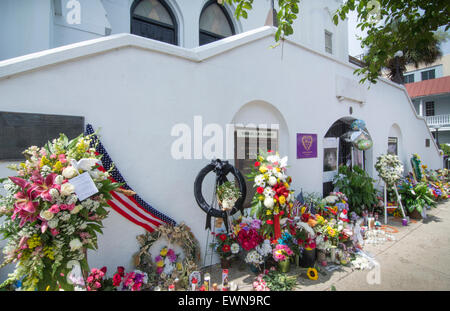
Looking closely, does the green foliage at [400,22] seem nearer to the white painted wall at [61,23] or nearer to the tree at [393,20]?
the tree at [393,20]

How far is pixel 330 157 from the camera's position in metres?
6.64

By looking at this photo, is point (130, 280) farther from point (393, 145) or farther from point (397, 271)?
point (393, 145)

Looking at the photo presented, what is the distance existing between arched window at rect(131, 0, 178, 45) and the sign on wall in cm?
452

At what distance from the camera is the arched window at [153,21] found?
6.21m

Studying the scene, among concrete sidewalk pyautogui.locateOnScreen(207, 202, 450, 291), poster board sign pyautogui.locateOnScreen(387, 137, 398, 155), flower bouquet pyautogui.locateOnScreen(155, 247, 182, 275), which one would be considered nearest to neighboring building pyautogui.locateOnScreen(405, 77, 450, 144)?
poster board sign pyautogui.locateOnScreen(387, 137, 398, 155)

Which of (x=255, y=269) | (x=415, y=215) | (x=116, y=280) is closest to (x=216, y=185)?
(x=255, y=269)

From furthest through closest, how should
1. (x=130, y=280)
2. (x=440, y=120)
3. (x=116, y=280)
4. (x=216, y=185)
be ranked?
(x=440, y=120)
(x=216, y=185)
(x=130, y=280)
(x=116, y=280)

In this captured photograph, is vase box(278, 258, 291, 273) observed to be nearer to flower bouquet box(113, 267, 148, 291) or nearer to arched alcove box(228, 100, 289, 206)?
arched alcove box(228, 100, 289, 206)

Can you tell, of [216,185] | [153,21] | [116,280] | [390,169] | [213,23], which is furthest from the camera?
[213,23]

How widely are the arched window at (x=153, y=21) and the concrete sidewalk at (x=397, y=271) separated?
244 inches

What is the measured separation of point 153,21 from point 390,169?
7714mm

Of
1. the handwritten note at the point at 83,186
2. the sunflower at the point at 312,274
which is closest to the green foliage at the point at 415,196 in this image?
the sunflower at the point at 312,274
